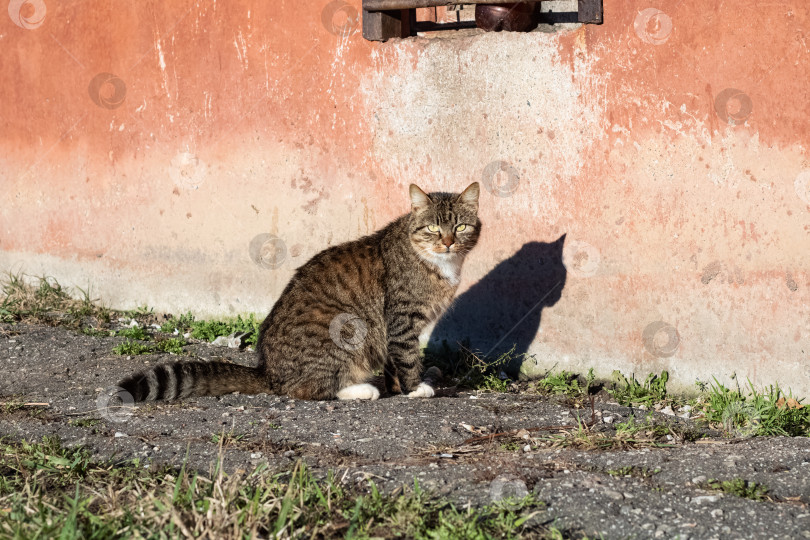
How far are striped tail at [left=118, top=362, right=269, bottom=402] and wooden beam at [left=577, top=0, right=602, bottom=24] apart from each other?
3.00 m

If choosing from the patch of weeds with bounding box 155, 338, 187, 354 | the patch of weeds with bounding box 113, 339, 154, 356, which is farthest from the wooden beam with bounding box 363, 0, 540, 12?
the patch of weeds with bounding box 113, 339, 154, 356

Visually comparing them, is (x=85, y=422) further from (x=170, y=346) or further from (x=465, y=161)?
(x=465, y=161)

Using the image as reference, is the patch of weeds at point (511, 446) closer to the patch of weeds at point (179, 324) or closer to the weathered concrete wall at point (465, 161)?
the weathered concrete wall at point (465, 161)

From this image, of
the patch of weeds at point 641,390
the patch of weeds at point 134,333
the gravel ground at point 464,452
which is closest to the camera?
the gravel ground at point 464,452

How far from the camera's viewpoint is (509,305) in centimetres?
565

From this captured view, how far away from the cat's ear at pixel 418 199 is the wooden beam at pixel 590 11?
1468 millimetres

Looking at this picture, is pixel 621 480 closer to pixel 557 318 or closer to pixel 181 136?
pixel 557 318

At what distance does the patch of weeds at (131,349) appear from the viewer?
596 cm

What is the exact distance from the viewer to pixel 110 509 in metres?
3.00

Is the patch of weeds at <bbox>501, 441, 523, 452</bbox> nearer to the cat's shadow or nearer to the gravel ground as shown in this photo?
the gravel ground

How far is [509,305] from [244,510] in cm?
315

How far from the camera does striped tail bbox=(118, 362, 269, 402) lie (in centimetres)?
457

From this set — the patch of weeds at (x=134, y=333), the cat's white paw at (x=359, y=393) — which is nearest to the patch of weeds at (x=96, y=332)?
the patch of weeds at (x=134, y=333)

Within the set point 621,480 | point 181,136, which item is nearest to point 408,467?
point 621,480
